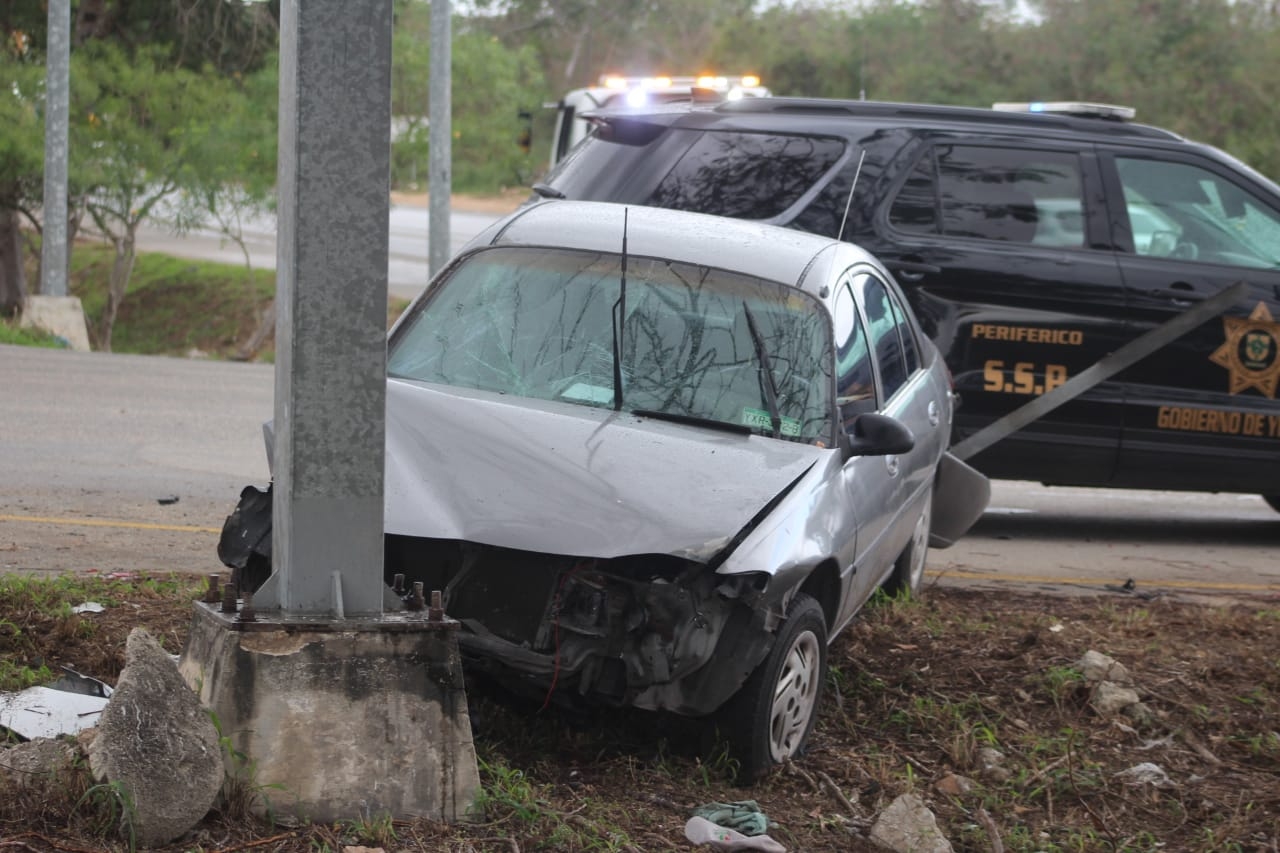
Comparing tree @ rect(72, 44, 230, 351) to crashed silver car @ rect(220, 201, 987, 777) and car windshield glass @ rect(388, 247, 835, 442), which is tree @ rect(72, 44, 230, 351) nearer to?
crashed silver car @ rect(220, 201, 987, 777)

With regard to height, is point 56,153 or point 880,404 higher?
point 56,153

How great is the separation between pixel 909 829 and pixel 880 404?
213 centimetres

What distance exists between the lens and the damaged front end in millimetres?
4574

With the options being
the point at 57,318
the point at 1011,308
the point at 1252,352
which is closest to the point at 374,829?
the point at 1011,308

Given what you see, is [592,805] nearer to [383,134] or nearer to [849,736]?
[849,736]

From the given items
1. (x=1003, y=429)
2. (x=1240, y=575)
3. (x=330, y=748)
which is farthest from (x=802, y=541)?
(x=1240, y=575)

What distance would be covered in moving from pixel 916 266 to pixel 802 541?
4.11 m

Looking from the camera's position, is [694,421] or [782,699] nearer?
[782,699]

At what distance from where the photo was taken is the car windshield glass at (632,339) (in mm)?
5617

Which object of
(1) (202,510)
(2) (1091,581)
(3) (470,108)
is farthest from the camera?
(3) (470,108)

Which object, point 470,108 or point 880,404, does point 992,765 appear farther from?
point 470,108

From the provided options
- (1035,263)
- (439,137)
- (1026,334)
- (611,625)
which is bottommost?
(611,625)

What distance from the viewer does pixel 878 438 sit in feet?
17.9

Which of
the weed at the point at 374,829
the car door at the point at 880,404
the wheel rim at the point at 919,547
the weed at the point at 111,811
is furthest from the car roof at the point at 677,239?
the weed at the point at 111,811
